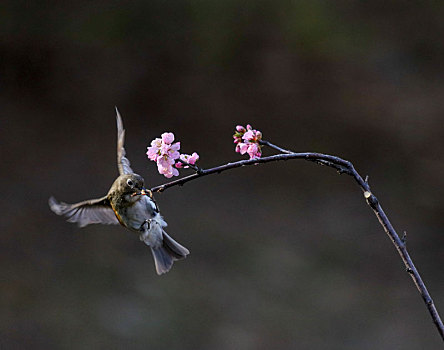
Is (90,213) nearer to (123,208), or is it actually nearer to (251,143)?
(123,208)

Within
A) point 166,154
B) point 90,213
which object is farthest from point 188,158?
point 90,213

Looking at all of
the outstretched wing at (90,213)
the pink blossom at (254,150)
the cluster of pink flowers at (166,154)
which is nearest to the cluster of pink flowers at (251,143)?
the pink blossom at (254,150)

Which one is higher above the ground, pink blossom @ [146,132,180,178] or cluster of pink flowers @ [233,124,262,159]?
cluster of pink flowers @ [233,124,262,159]

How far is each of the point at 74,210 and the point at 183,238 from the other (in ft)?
9.09

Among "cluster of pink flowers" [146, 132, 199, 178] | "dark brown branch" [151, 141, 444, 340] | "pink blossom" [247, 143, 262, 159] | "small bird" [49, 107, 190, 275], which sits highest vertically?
"small bird" [49, 107, 190, 275]

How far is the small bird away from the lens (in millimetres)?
1043

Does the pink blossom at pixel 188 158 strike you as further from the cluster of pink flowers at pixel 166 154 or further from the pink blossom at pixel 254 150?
the pink blossom at pixel 254 150

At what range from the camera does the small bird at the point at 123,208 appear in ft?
3.42

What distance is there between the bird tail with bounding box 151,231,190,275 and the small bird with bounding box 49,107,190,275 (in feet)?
0.08

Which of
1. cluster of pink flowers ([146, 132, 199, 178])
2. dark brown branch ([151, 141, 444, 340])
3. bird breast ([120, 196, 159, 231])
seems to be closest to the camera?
dark brown branch ([151, 141, 444, 340])

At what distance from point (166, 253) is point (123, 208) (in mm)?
293

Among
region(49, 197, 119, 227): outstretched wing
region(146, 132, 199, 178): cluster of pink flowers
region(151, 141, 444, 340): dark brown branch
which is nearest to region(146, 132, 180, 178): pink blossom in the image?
region(146, 132, 199, 178): cluster of pink flowers

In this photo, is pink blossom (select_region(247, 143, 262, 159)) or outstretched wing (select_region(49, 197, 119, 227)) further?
outstretched wing (select_region(49, 197, 119, 227))

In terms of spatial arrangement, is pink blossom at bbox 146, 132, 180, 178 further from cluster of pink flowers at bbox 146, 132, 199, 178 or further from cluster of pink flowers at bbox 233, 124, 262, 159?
cluster of pink flowers at bbox 233, 124, 262, 159
